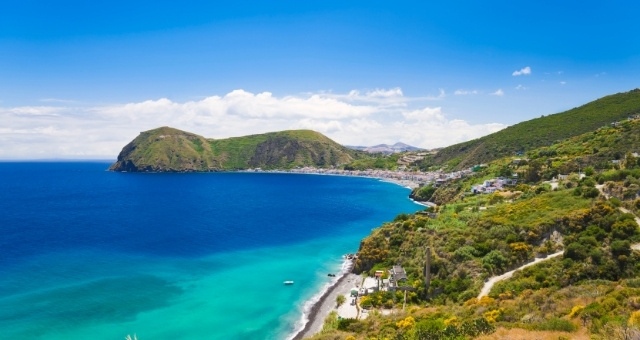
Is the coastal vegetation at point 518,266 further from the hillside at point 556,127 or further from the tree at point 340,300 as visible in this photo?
the hillside at point 556,127

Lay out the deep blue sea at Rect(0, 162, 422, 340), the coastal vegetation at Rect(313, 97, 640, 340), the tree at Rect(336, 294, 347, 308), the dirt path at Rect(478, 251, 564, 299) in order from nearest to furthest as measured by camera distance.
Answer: the coastal vegetation at Rect(313, 97, 640, 340) < the dirt path at Rect(478, 251, 564, 299) < the deep blue sea at Rect(0, 162, 422, 340) < the tree at Rect(336, 294, 347, 308)

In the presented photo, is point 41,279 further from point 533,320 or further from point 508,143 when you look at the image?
point 508,143

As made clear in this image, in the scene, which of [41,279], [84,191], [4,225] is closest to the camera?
[41,279]

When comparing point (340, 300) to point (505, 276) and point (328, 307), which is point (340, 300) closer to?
point (328, 307)

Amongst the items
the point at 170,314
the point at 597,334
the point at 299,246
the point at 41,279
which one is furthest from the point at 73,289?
the point at 597,334

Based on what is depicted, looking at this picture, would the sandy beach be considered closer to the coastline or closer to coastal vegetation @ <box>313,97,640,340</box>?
the coastline

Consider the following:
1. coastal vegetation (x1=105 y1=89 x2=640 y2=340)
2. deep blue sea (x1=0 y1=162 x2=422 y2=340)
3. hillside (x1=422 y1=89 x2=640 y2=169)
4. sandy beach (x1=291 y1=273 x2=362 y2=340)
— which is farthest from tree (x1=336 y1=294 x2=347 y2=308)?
hillside (x1=422 y1=89 x2=640 y2=169)

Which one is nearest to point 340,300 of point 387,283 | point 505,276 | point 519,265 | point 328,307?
point 328,307
